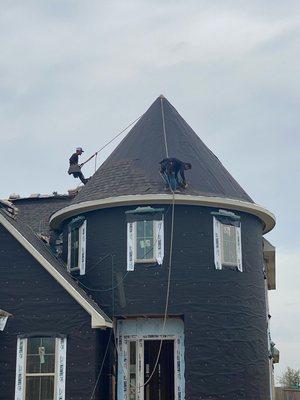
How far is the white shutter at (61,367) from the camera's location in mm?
18562

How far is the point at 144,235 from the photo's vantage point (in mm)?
20375

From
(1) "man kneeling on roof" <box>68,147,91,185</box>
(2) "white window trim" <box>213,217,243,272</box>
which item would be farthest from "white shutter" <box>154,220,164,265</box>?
(1) "man kneeling on roof" <box>68,147,91,185</box>

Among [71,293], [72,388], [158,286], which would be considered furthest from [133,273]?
[72,388]

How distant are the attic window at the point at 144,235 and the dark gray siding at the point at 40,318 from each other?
2.24 m

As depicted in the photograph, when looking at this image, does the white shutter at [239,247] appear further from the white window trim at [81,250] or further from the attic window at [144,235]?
the white window trim at [81,250]

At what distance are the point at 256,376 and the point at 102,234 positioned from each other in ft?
19.3

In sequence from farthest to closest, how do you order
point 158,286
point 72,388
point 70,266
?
point 70,266, point 158,286, point 72,388

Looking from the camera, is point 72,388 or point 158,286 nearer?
point 72,388

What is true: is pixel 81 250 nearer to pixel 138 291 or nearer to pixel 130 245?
pixel 130 245

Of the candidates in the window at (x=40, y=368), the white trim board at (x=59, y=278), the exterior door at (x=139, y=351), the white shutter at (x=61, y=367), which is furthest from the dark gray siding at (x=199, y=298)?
the window at (x=40, y=368)

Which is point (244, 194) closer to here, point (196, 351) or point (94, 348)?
point (196, 351)

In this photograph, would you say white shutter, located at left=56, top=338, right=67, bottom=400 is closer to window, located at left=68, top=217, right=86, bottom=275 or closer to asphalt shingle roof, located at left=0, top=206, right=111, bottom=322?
asphalt shingle roof, located at left=0, top=206, right=111, bottom=322

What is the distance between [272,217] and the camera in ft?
72.8

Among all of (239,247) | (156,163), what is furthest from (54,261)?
(239,247)
